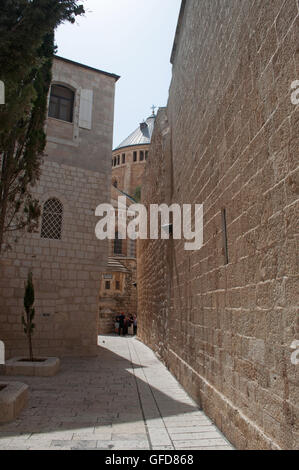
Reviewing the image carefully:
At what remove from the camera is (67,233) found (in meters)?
9.77

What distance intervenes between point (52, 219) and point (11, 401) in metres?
6.37

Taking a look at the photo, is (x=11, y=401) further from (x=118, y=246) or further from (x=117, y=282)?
(x=118, y=246)

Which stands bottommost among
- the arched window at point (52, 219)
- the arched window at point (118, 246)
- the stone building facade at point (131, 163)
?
the arched window at point (52, 219)

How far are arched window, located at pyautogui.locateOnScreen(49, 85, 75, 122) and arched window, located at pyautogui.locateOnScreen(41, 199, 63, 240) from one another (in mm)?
2831

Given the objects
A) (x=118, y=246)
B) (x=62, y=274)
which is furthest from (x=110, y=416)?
(x=118, y=246)

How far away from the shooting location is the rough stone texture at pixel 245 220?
2.20m

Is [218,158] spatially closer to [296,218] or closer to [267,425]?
[296,218]

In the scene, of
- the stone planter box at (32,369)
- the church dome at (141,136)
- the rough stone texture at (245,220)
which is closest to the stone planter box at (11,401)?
the stone planter box at (32,369)

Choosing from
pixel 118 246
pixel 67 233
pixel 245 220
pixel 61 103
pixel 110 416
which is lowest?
pixel 110 416

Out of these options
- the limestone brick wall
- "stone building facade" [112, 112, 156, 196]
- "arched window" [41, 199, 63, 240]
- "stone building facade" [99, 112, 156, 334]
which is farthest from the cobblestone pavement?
"stone building facade" [112, 112, 156, 196]

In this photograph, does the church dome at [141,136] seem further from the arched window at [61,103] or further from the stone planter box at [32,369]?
the stone planter box at [32,369]

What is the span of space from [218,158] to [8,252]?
273 inches

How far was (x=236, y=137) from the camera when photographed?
319 centimetres

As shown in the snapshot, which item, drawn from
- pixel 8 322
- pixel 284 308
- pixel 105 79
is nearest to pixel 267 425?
pixel 284 308
